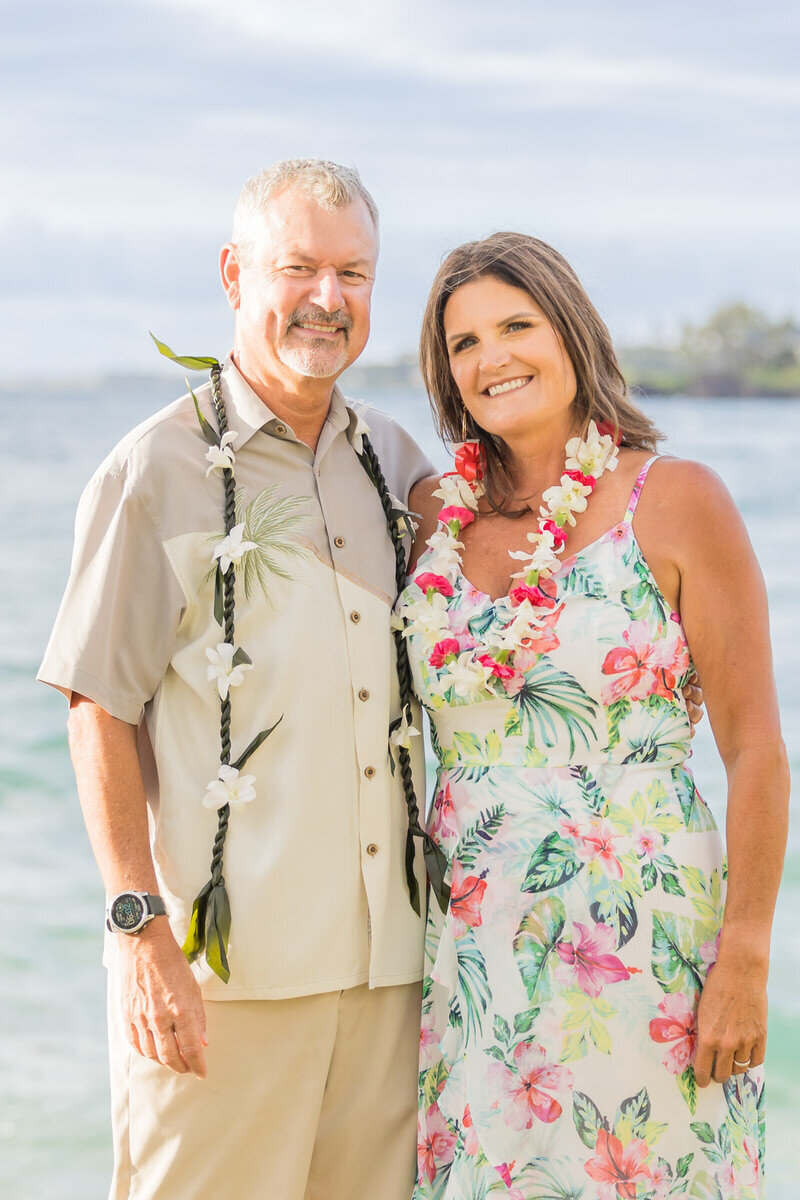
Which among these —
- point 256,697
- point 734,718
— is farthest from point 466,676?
point 734,718

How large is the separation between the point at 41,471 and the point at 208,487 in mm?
17961

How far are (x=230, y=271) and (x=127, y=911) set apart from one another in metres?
1.36

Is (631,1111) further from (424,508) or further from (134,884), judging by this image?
(424,508)

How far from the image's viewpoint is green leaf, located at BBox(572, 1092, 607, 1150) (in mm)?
2443

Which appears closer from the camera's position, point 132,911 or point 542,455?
point 132,911

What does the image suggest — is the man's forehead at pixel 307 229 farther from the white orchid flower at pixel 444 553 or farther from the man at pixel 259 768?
the white orchid flower at pixel 444 553

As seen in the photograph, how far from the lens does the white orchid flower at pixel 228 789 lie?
8.09 feet

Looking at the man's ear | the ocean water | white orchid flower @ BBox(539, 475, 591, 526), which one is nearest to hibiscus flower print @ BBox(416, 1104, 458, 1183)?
white orchid flower @ BBox(539, 475, 591, 526)

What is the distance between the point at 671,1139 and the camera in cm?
245

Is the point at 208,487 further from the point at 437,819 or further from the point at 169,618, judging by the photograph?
the point at 437,819

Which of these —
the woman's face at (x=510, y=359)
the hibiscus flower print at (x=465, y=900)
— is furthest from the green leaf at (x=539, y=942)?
the woman's face at (x=510, y=359)

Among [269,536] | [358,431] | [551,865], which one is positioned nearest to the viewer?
[551,865]

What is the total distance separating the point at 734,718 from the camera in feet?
8.30

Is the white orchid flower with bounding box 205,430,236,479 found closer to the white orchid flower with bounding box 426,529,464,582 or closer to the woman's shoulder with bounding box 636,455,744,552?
the white orchid flower with bounding box 426,529,464,582
